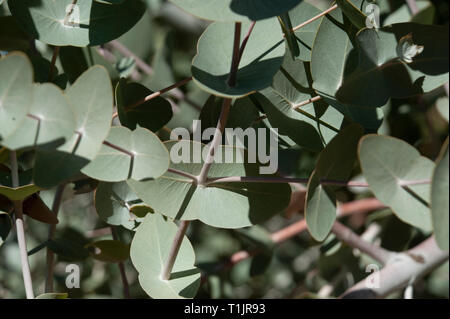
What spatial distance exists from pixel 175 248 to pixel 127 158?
0.28 ft

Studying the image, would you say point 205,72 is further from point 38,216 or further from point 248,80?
point 38,216

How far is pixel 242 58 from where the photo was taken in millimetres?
429

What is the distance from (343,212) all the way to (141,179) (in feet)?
1.76

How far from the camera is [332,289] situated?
83 centimetres

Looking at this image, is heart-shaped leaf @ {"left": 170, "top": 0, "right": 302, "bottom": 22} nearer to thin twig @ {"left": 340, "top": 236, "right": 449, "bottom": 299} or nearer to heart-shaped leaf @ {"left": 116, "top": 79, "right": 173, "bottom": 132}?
heart-shaped leaf @ {"left": 116, "top": 79, "right": 173, "bottom": 132}

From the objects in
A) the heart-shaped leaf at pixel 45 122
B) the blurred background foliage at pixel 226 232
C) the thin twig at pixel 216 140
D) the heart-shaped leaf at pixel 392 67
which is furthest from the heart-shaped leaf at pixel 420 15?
the heart-shaped leaf at pixel 45 122

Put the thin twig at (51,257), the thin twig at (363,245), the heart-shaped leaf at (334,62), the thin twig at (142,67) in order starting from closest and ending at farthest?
the heart-shaped leaf at (334,62) → the thin twig at (51,257) → the thin twig at (363,245) → the thin twig at (142,67)

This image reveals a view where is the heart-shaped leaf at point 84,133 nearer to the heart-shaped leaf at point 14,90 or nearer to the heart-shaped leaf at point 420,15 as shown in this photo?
the heart-shaped leaf at point 14,90

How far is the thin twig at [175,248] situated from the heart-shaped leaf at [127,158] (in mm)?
66

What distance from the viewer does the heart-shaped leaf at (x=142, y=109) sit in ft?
1.60

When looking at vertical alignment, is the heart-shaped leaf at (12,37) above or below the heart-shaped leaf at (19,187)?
above

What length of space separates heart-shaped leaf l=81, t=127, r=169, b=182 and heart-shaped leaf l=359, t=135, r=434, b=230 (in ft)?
0.46

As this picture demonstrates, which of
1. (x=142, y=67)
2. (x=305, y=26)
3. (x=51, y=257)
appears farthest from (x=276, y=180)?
(x=142, y=67)
